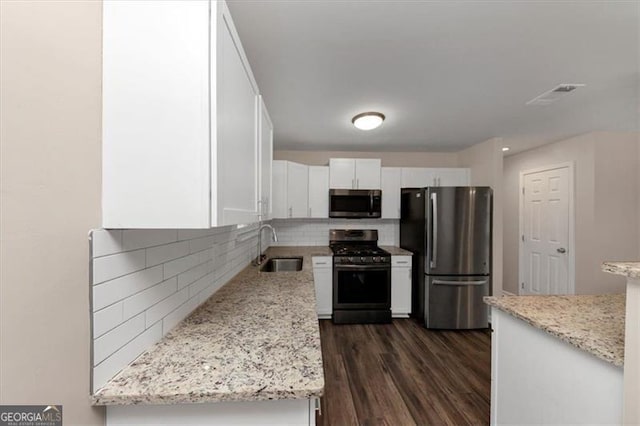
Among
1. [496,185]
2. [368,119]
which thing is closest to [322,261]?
[368,119]

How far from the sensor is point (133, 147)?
805 millimetres

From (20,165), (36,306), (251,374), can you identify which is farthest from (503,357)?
(20,165)

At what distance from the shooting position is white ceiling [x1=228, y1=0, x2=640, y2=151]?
1.38m

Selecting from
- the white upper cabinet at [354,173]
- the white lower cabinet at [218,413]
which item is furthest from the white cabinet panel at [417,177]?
the white lower cabinet at [218,413]

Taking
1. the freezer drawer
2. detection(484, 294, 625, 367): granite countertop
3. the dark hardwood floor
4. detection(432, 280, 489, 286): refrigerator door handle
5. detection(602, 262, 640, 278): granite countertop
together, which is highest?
detection(602, 262, 640, 278): granite countertop

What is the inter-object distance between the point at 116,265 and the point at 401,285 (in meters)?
3.25

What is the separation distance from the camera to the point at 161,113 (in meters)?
0.79

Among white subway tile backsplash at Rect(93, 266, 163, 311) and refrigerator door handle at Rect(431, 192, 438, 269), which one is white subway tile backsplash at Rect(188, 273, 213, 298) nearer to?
white subway tile backsplash at Rect(93, 266, 163, 311)

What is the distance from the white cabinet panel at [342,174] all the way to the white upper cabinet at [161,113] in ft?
9.84

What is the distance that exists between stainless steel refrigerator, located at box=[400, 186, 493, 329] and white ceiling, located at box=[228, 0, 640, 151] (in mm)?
862

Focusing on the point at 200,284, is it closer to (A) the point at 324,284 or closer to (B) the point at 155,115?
(B) the point at 155,115

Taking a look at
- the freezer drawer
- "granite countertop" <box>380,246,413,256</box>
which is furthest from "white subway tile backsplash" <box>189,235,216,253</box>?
the freezer drawer

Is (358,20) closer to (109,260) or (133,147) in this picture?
(133,147)

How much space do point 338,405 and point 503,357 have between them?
115cm
